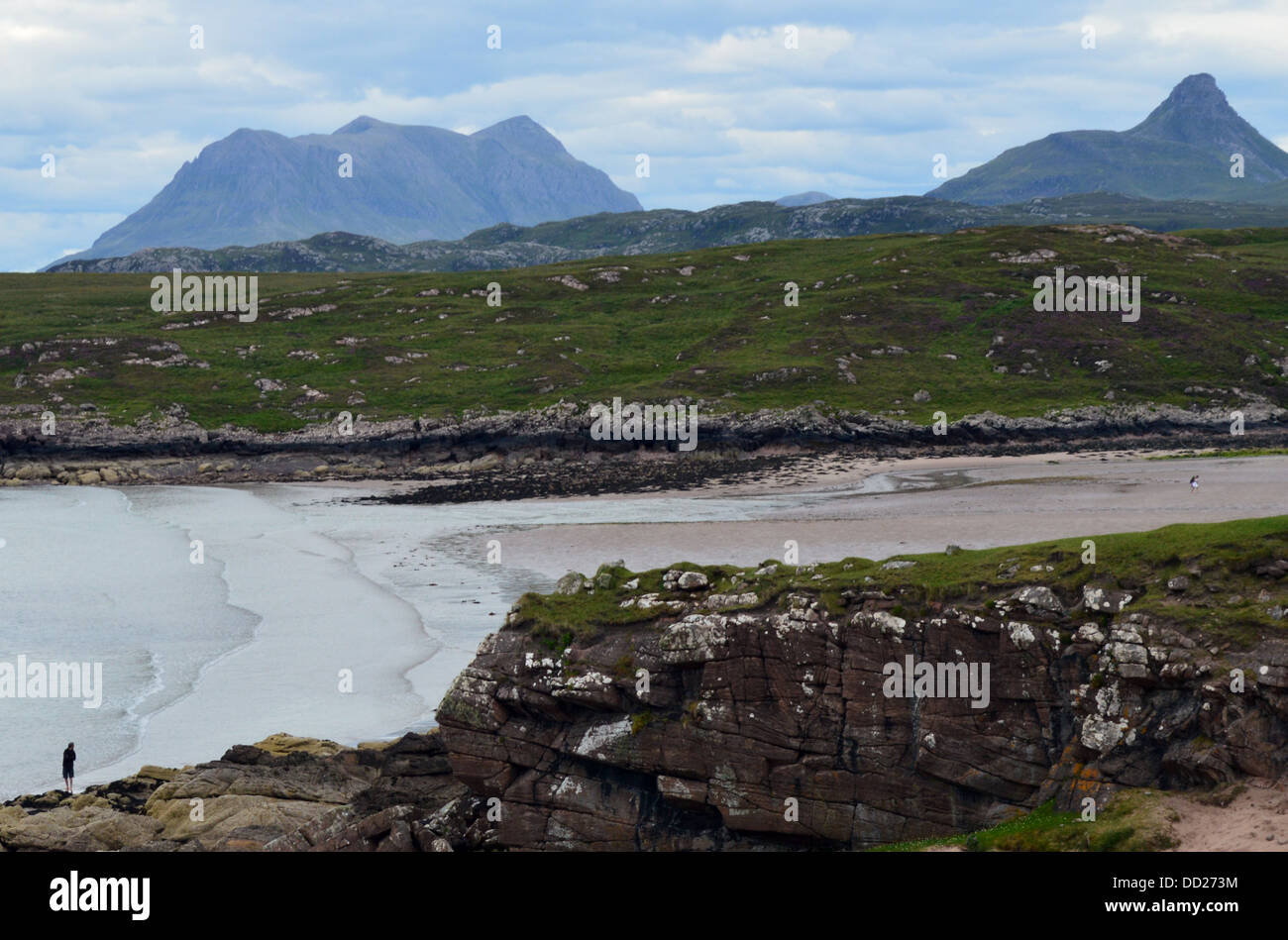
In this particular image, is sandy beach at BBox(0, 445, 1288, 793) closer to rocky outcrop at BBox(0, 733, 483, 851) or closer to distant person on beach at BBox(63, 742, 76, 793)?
distant person on beach at BBox(63, 742, 76, 793)

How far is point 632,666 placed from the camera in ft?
74.1

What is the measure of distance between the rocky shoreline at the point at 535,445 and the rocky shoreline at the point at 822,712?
63.9 metres

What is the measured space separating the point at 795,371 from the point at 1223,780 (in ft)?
338

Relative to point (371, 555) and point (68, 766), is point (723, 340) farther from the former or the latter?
point (68, 766)

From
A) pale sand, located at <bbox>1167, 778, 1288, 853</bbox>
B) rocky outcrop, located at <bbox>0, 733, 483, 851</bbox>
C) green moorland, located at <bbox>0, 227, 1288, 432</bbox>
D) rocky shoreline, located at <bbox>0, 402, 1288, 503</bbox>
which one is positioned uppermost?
green moorland, located at <bbox>0, 227, 1288, 432</bbox>

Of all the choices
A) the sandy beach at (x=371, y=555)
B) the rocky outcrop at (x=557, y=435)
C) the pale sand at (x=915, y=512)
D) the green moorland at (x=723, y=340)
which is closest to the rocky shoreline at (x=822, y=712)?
the sandy beach at (x=371, y=555)

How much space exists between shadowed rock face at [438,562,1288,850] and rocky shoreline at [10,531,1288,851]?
4cm

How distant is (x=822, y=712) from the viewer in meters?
21.5

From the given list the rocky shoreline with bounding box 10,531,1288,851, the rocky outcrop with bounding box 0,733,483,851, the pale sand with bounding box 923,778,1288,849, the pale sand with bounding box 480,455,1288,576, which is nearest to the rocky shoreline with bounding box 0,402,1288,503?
the pale sand with bounding box 480,455,1288,576

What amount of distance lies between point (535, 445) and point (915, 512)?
49.7 meters

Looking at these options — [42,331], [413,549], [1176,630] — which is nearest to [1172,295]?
[413,549]

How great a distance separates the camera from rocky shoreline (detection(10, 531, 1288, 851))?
19031mm

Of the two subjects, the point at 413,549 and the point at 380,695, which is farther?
the point at 413,549
